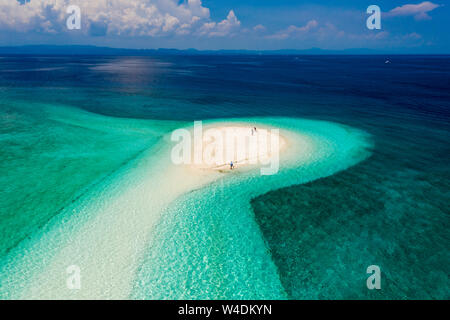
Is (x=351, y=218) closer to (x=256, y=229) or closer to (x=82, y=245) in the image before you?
(x=256, y=229)

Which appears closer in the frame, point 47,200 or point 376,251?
point 376,251

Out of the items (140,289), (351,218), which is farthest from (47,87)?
(351,218)

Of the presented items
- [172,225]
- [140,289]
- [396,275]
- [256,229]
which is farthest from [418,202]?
[140,289]

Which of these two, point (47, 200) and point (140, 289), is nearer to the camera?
point (140, 289)

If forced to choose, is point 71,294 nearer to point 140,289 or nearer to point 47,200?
point 140,289

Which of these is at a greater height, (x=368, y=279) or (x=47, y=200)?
(x=47, y=200)
